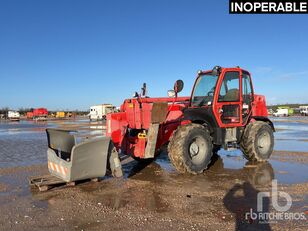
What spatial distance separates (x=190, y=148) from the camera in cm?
837

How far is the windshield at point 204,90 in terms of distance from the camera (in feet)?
30.0

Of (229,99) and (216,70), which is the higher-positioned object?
(216,70)

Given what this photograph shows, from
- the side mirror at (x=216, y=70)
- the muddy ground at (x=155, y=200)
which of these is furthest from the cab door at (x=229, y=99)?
the muddy ground at (x=155, y=200)

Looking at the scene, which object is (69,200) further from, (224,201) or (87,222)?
(224,201)


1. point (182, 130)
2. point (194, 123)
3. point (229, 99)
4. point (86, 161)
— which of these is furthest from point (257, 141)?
point (86, 161)

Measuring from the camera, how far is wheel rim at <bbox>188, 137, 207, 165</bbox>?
841 centimetres

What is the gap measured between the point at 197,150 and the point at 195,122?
0.83m

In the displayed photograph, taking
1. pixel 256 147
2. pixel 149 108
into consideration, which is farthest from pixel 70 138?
pixel 256 147

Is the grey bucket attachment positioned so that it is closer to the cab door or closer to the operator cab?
the operator cab

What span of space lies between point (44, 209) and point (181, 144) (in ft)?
11.4

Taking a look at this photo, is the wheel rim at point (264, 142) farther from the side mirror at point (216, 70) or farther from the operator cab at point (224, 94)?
the side mirror at point (216, 70)

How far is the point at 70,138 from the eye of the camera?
8445 millimetres

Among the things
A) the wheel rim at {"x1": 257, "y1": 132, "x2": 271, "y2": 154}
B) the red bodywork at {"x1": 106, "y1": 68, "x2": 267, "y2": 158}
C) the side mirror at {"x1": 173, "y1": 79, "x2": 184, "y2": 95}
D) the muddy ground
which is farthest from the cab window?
the muddy ground

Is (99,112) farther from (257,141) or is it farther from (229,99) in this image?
(229,99)
